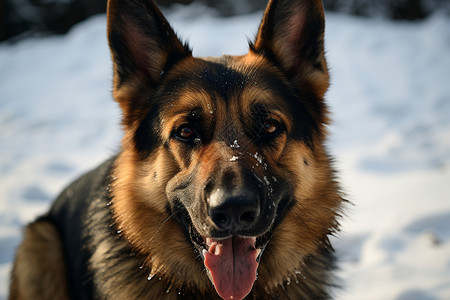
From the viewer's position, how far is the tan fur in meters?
2.88

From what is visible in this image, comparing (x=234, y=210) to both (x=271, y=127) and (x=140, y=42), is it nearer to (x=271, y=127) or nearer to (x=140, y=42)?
(x=271, y=127)

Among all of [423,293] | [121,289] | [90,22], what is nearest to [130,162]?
[121,289]

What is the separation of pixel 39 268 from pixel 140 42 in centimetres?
194

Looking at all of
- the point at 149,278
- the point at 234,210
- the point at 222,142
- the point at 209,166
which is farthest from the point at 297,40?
the point at 149,278

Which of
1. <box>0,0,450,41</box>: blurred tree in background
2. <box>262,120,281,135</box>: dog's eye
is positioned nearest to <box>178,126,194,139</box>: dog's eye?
<box>262,120,281,135</box>: dog's eye

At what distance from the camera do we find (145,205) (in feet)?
7.89

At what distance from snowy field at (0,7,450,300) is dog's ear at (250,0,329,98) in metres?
0.48

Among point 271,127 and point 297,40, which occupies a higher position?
point 297,40

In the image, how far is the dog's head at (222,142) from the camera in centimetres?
210

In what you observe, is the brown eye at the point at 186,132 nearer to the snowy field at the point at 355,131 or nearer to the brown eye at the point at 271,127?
the brown eye at the point at 271,127

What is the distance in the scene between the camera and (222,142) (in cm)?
219

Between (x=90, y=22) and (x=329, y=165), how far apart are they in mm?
9284

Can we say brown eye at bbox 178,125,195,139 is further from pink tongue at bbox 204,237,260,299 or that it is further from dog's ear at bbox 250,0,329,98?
dog's ear at bbox 250,0,329,98

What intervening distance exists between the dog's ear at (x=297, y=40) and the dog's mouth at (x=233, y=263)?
3.96 feet
